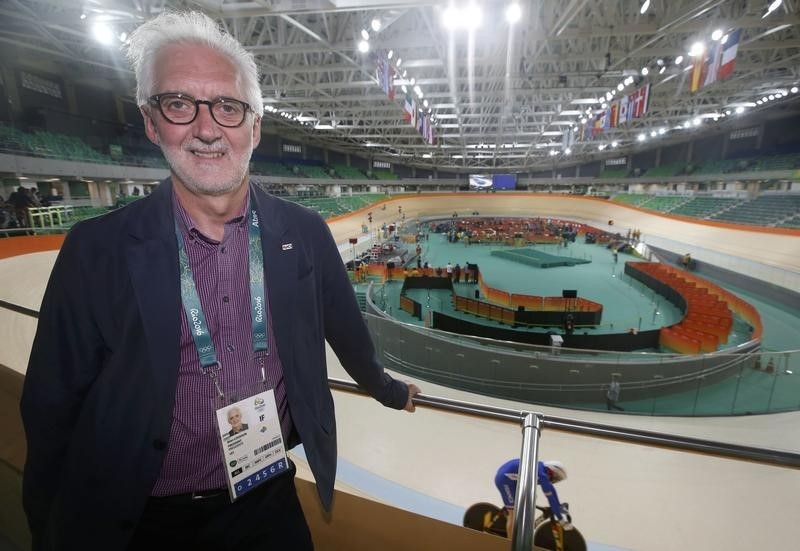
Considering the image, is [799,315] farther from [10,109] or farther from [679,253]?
[10,109]

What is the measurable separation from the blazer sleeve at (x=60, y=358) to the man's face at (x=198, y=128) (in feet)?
1.01

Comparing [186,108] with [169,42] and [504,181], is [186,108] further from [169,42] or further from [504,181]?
[504,181]

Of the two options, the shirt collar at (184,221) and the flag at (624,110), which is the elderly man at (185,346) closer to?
the shirt collar at (184,221)

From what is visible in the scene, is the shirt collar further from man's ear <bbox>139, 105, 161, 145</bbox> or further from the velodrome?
the velodrome

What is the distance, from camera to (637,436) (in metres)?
1.16

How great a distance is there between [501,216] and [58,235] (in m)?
37.8

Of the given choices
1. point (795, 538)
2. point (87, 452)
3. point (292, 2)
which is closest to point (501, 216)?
point (292, 2)

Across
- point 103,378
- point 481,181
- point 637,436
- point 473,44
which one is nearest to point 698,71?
point 473,44

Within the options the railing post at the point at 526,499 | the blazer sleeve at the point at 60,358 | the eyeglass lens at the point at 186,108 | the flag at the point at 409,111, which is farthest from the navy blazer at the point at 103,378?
the flag at the point at 409,111

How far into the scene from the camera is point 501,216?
4044 cm

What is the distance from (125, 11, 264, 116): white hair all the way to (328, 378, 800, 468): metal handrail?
1126 mm

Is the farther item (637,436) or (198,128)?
(637,436)

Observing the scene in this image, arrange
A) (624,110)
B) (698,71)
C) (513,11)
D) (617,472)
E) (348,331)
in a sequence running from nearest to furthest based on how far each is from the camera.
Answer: (348,331), (617,472), (513,11), (698,71), (624,110)

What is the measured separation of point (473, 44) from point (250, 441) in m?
14.0
